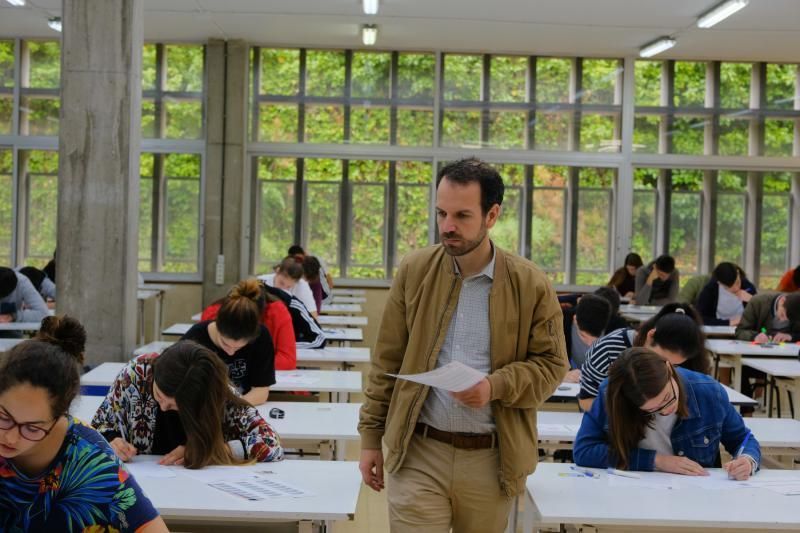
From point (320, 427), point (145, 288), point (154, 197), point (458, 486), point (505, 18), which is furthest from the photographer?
point (154, 197)

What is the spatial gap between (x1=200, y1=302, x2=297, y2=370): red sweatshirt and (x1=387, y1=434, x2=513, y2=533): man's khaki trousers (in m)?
3.36

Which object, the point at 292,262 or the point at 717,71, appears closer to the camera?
the point at 292,262

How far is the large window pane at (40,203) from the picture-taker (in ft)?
43.2

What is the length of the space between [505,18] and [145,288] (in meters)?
5.36

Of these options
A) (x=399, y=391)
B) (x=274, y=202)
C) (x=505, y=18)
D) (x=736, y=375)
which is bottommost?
(x=736, y=375)

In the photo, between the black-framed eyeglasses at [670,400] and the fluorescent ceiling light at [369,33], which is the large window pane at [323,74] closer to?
the fluorescent ceiling light at [369,33]

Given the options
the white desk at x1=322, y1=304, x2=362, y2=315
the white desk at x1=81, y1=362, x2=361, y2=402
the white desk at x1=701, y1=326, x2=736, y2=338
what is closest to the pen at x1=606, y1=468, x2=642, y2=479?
the white desk at x1=81, y1=362, x2=361, y2=402

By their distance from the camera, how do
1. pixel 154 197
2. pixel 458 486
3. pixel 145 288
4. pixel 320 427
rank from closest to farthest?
pixel 458 486
pixel 320 427
pixel 145 288
pixel 154 197

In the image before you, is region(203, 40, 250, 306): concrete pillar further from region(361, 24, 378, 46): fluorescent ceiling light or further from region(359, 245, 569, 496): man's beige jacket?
region(359, 245, 569, 496): man's beige jacket

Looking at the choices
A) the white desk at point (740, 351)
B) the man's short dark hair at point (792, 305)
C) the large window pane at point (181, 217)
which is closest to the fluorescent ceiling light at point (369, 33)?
the large window pane at point (181, 217)

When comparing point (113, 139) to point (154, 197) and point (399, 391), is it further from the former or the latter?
point (154, 197)

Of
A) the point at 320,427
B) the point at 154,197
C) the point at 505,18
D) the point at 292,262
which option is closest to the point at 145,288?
the point at 154,197

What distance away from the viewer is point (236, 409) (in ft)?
12.1

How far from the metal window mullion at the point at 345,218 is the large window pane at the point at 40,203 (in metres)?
3.71
